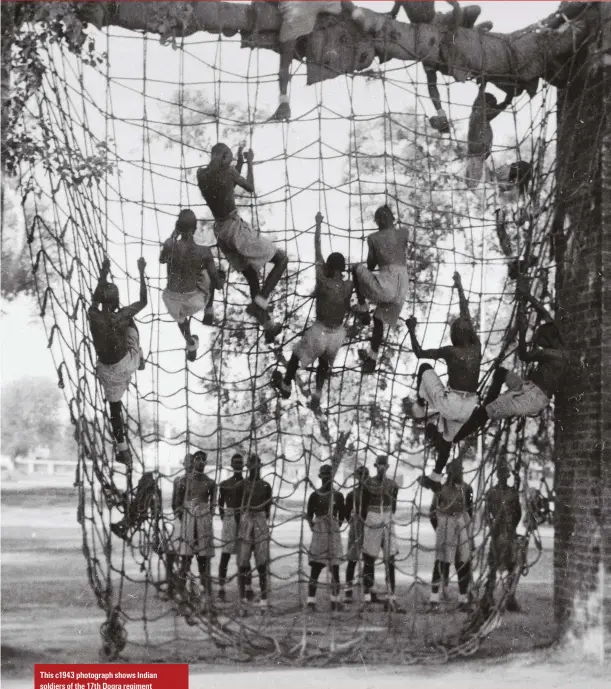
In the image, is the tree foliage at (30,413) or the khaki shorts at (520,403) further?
the tree foliage at (30,413)

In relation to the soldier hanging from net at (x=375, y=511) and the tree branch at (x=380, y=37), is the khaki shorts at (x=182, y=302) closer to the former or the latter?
the tree branch at (x=380, y=37)

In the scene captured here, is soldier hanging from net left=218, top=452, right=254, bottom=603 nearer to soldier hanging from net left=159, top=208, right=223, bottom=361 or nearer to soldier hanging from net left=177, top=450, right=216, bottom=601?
soldier hanging from net left=177, top=450, right=216, bottom=601

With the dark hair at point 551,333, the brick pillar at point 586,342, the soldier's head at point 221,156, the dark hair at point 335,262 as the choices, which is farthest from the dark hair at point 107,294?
the brick pillar at point 586,342

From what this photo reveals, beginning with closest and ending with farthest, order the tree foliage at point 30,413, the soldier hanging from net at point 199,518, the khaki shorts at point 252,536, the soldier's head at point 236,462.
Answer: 1. the soldier hanging from net at point 199,518
2. the khaki shorts at point 252,536
3. the soldier's head at point 236,462
4. the tree foliage at point 30,413

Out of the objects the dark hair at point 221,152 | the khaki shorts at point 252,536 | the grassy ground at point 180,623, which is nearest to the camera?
the dark hair at point 221,152

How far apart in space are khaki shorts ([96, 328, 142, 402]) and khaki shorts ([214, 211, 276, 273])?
892 mm

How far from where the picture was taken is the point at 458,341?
673cm

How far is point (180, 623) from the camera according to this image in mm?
7770

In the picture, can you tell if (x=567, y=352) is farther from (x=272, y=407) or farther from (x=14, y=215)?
(x=14, y=215)

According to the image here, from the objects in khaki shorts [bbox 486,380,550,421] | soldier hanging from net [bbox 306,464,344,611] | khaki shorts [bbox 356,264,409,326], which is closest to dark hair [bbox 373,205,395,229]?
khaki shorts [bbox 356,264,409,326]

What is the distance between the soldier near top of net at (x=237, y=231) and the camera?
634 centimetres

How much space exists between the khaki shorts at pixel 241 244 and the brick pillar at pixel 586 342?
2.33 m

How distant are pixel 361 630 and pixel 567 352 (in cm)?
288

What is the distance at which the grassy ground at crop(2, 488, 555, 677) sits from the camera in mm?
6504
